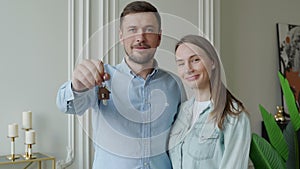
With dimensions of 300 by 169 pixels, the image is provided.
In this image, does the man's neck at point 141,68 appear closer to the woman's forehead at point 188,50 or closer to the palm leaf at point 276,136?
the woman's forehead at point 188,50

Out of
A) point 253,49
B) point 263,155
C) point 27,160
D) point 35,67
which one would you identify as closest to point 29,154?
point 27,160

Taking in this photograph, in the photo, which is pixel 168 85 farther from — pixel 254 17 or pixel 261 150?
pixel 254 17

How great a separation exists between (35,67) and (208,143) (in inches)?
54.6

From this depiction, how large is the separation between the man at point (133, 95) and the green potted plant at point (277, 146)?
42 centimetres

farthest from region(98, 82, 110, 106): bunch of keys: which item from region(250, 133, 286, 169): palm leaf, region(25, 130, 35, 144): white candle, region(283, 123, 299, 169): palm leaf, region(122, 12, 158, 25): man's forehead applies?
region(25, 130, 35, 144): white candle

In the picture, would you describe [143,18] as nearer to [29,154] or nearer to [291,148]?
[291,148]

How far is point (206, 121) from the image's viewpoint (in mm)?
766

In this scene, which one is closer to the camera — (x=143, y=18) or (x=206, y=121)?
(x=143, y=18)

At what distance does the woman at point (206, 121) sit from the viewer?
0.69 meters

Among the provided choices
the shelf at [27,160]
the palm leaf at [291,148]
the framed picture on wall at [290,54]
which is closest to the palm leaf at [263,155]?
the palm leaf at [291,148]

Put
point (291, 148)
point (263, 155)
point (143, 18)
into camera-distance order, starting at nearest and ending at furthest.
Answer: point (143, 18) < point (263, 155) < point (291, 148)

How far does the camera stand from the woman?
2.25 feet

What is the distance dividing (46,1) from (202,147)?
4.90ft

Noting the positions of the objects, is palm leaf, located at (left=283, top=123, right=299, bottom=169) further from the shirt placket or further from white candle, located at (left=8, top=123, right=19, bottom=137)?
white candle, located at (left=8, top=123, right=19, bottom=137)
